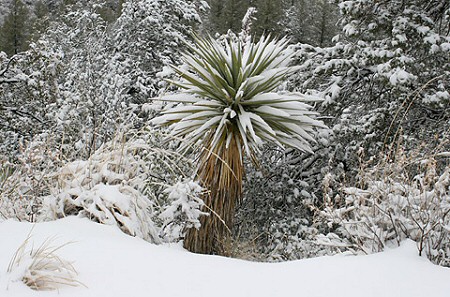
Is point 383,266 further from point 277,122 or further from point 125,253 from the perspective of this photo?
point 277,122

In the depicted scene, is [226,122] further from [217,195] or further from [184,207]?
[184,207]

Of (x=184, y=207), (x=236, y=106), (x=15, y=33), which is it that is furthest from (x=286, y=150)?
(x=15, y=33)

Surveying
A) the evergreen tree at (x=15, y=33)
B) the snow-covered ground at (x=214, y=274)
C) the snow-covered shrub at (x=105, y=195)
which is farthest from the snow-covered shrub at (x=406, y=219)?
the evergreen tree at (x=15, y=33)

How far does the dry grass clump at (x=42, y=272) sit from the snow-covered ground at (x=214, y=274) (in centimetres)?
3

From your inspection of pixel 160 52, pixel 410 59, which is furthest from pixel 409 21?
pixel 160 52

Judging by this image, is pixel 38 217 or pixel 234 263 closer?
pixel 234 263

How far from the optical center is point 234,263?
257 centimetres

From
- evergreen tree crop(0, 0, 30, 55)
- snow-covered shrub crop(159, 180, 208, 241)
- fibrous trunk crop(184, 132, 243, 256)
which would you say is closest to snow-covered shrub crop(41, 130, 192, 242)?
snow-covered shrub crop(159, 180, 208, 241)

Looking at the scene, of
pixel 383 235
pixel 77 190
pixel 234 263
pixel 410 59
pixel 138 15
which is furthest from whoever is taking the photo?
pixel 138 15

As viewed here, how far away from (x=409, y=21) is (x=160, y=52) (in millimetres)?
6512

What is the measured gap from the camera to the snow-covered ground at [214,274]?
1999 millimetres

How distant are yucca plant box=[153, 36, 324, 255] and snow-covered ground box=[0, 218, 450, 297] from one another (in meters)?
1.55

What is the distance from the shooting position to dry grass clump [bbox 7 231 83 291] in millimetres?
1924

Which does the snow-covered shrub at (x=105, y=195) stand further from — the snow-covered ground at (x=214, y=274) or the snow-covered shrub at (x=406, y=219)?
the snow-covered shrub at (x=406, y=219)
